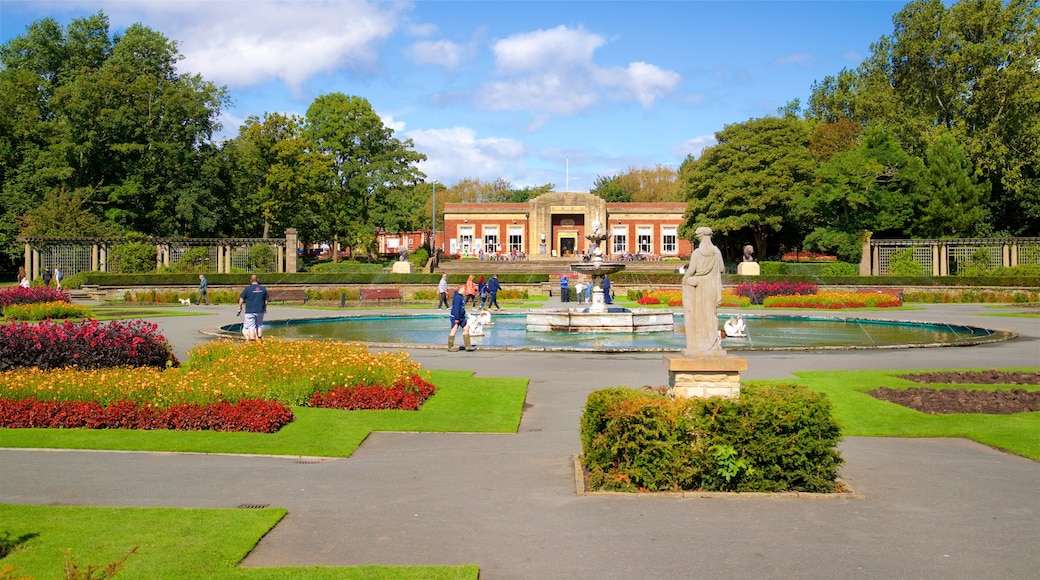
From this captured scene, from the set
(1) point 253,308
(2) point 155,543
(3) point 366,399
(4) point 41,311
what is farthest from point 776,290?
(2) point 155,543

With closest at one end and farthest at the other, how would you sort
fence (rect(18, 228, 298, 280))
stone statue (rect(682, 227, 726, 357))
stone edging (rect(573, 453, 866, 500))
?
stone edging (rect(573, 453, 866, 500))
stone statue (rect(682, 227, 726, 357))
fence (rect(18, 228, 298, 280))

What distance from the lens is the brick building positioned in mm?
76875

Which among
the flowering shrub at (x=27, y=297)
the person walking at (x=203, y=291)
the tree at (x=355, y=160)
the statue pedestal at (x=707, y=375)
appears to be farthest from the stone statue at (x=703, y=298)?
the tree at (x=355, y=160)

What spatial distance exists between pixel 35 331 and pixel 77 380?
3791 millimetres

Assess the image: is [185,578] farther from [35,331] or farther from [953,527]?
[35,331]

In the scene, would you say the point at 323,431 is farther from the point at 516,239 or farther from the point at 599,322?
the point at 516,239

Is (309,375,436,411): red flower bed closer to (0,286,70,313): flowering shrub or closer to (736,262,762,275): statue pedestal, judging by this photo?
(0,286,70,313): flowering shrub

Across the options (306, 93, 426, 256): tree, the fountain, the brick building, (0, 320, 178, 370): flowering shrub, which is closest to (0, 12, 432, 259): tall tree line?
(306, 93, 426, 256): tree

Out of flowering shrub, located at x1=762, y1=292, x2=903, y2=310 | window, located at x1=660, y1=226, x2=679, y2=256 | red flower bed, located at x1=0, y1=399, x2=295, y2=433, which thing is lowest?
red flower bed, located at x1=0, y1=399, x2=295, y2=433

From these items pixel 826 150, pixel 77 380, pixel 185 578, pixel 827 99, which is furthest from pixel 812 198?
pixel 185 578

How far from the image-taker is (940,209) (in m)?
51.4

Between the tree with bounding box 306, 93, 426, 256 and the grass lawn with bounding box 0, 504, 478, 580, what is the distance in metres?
57.3

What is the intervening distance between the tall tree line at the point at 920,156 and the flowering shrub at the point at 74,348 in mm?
47709

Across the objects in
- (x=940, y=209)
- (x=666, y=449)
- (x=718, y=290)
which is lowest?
(x=666, y=449)
